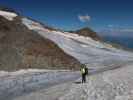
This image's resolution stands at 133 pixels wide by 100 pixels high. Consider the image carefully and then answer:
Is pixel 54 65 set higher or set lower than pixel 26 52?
lower

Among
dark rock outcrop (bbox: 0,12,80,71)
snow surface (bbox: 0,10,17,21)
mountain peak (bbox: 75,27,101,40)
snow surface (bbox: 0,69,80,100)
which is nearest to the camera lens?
snow surface (bbox: 0,69,80,100)

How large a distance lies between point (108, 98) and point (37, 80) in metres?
16.0

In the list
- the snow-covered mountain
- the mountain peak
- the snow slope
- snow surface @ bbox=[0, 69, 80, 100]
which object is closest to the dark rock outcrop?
the snow-covered mountain

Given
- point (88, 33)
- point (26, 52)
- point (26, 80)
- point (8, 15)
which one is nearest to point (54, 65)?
point (26, 52)

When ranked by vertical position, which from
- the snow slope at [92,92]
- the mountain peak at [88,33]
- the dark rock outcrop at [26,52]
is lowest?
the snow slope at [92,92]

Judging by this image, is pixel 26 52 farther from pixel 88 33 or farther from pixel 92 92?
pixel 88 33

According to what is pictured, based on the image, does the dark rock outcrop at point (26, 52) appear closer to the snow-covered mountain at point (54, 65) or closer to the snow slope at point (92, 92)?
the snow-covered mountain at point (54, 65)

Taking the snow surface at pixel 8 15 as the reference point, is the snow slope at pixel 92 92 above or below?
below

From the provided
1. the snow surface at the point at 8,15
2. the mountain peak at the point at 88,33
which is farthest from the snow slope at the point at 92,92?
the mountain peak at the point at 88,33

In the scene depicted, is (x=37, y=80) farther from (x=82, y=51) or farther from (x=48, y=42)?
(x=82, y=51)

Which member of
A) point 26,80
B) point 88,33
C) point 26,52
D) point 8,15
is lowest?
point 26,80

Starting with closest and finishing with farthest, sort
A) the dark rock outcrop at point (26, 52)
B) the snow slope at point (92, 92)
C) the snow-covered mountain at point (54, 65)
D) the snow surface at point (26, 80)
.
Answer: the snow slope at point (92, 92)
the snow-covered mountain at point (54, 65)
the snow surface at point (26, 80)
the dark rock outcrop at point (26, 52)

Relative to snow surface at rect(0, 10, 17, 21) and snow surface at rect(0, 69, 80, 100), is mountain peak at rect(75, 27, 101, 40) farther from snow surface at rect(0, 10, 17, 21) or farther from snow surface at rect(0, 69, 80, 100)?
snow surface at rect(0, 69, 80, 100)

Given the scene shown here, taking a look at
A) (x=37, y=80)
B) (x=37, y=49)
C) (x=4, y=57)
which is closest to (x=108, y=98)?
(x=37, y=80)
